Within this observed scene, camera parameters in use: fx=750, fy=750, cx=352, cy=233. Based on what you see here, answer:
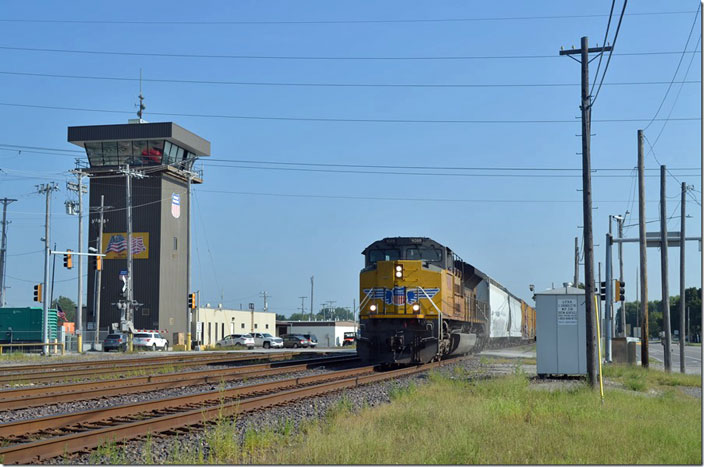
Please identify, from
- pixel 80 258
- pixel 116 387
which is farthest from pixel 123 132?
pixel 116 387

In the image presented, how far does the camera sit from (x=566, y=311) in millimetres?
21953

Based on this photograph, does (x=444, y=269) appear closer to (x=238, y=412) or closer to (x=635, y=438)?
(x=238, y=412)

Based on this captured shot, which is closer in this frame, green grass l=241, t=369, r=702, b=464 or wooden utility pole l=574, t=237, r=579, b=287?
green grass l=241, t=369, r=702, b=464

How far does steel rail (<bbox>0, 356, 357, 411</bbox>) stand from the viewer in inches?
583

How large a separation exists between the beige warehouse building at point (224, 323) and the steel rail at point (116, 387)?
48.5 m

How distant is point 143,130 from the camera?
6494 centimetres

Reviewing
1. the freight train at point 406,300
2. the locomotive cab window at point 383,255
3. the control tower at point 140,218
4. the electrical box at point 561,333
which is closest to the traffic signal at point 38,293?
the control tower at point 140,218

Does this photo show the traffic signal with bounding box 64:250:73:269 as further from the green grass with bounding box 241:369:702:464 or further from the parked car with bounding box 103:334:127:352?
the green grass with bounding box 241:369:702:464

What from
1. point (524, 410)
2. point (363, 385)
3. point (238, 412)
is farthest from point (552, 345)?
point (238, 412)

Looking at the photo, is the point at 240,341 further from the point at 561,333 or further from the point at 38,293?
the point at 561,333

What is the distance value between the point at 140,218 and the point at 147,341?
15.9m

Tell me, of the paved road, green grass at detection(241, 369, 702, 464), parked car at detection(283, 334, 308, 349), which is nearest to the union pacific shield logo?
parked car at detection(283, 334, 308, 349)

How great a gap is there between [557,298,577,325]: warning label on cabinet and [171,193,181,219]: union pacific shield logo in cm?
5081

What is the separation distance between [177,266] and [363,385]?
165 ft
